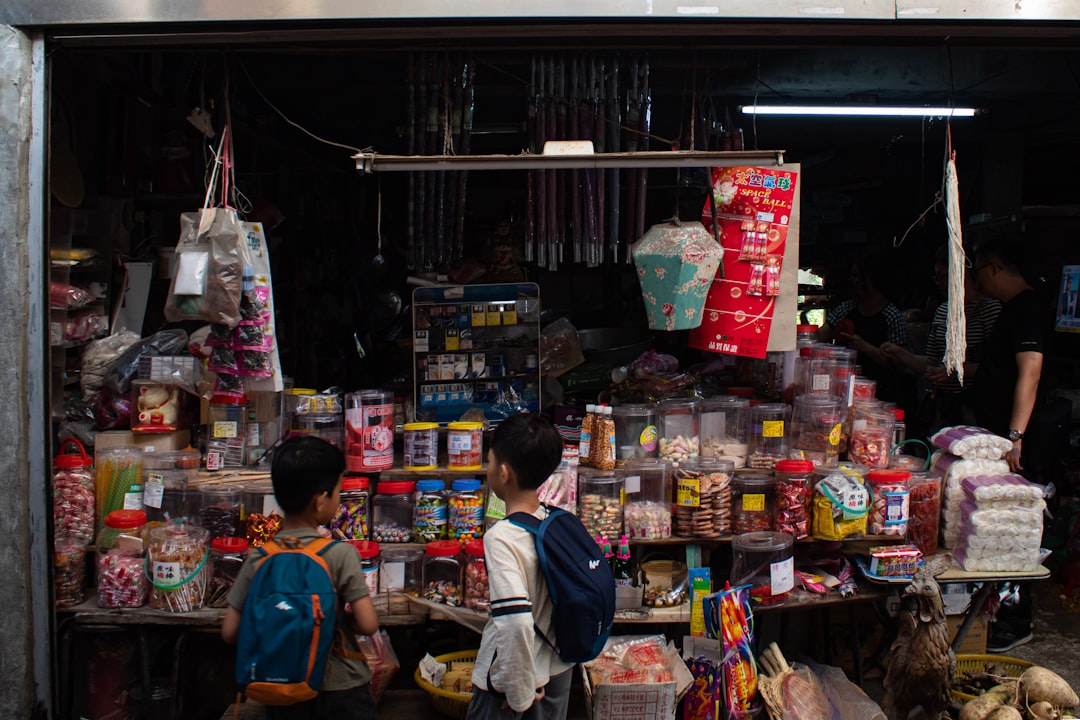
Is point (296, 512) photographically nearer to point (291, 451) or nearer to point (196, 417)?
point (291, 451)

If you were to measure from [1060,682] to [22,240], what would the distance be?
15.6ft

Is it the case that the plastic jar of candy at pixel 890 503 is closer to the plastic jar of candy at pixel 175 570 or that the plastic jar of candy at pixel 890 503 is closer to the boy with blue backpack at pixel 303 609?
the boy with blue backpack at pixel 303 609

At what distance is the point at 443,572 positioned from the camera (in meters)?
3.93

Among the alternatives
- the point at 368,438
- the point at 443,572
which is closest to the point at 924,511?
the point at 443,572

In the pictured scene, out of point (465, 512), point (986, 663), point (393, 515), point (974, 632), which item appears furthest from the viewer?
point (974, 632)

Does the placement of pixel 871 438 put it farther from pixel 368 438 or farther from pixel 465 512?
pixel 368 438

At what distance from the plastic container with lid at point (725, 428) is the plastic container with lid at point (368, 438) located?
153 cm

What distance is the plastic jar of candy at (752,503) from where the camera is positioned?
4066mm

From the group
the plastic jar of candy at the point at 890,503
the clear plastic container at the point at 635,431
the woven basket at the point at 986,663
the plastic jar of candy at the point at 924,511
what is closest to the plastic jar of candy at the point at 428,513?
the clear plastic container at the point at 635,431

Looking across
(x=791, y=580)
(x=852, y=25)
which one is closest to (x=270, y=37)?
(x=852, y=25)

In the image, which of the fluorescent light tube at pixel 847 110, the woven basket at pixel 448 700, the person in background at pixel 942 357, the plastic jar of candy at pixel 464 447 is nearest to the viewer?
the woven basket at pixel 448 700

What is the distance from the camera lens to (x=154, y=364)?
4211 millimetres

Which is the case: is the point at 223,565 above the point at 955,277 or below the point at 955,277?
below

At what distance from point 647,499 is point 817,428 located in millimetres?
913
